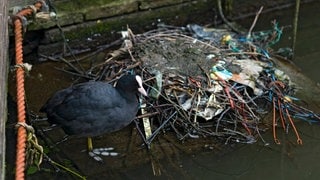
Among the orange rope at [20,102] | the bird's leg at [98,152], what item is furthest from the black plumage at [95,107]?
the orange rope at [20,102]

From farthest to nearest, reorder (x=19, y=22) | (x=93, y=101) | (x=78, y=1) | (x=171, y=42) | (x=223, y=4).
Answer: (x=223, y=4), (x=78, y=1), (x=171, y=42), (x=19, y=22), (x=93, y=101)

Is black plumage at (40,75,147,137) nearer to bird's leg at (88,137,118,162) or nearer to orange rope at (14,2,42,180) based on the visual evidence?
bird's leg at (88,137,118,162)

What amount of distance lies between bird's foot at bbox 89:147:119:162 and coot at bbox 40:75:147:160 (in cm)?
20

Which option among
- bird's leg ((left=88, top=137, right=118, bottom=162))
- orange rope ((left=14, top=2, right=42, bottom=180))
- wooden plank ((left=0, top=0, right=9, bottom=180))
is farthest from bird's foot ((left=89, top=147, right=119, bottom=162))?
wooden plank ((left=0, top=0, right=9, bottom=180))

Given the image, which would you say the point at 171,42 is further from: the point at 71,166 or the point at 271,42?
the point at 71,166

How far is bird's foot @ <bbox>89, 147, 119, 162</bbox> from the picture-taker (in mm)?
4066

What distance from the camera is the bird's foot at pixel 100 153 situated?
160 inches

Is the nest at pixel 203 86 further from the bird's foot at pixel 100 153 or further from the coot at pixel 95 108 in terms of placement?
the coot at pixel 95 108

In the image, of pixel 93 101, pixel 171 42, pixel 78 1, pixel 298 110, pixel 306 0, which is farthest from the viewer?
pixel 306 0

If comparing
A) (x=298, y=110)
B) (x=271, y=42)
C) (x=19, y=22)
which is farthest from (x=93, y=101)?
(x=271, y=42)

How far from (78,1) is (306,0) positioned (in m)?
2.73

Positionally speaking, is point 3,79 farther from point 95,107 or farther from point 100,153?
point 100,153

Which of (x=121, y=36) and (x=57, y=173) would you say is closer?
(x=57, y=173)

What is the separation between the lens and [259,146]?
4.32m
